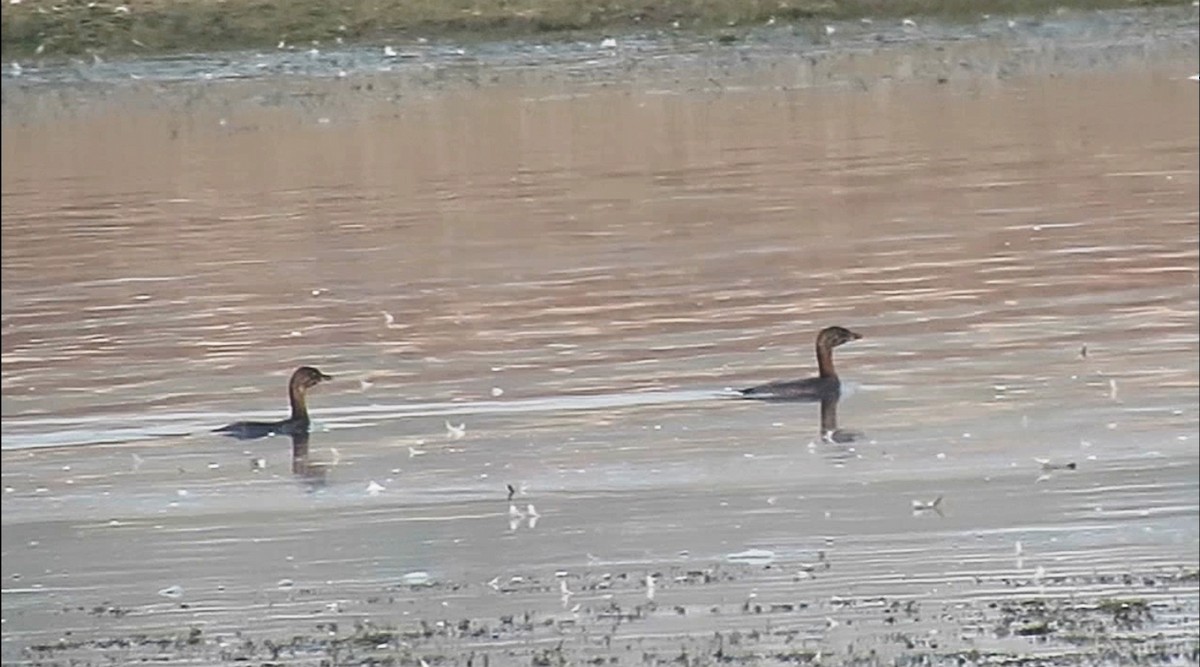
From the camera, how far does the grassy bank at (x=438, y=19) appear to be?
2720 cm

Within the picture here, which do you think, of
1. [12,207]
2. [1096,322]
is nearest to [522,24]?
[12,207]

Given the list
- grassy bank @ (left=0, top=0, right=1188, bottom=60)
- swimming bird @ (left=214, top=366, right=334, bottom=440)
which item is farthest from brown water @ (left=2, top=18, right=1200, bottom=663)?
grassy bank @ (left=0, top=0, right=1188, bottom=60)

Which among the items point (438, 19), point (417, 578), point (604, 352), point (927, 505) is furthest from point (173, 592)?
point (438, 19)

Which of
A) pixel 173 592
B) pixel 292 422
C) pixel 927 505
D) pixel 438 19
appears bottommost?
pixel 173 592

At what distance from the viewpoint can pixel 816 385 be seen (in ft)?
43.2

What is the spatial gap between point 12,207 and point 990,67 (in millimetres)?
10206

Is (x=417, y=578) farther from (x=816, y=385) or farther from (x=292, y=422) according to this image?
(x=816, y=385)

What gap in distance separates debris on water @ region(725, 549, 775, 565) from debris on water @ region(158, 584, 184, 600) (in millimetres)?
1926

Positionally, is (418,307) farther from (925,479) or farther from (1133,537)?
(1133,537)

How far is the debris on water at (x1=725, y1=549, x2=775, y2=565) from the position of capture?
9688 millimetres

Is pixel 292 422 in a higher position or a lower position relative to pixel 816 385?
lower

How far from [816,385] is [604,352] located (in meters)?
1.58

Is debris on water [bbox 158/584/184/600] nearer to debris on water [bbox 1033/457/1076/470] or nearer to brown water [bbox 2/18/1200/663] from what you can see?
brown water [bbox 2/18/1200/663]

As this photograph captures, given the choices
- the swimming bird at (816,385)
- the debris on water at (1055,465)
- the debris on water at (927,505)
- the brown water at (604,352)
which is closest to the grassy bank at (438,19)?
the brown water at (604,352)
